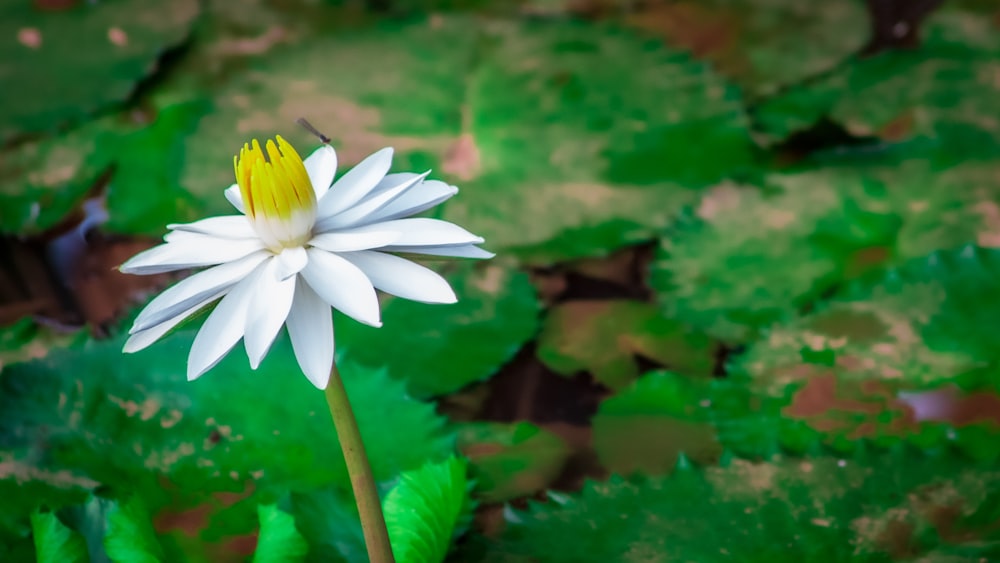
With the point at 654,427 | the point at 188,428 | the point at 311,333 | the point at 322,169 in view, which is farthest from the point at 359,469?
the point at 654,427

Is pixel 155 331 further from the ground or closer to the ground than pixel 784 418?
further from the ground

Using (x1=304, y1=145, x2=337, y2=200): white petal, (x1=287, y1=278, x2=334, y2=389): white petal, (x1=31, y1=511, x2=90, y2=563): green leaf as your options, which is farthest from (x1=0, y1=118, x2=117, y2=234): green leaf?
(x1=287, y1=278, x2=334, y2=389): white petal

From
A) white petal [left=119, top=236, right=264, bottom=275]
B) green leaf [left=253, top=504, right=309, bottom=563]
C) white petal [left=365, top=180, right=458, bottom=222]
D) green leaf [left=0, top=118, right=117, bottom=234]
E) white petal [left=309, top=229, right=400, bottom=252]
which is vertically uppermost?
green leaf [left=0, top=118, right=117, bottom=234]

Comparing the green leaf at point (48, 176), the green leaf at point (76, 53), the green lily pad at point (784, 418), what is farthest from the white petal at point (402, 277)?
the green leaf at point (76, 53)

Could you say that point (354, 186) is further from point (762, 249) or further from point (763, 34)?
point (763, 34)

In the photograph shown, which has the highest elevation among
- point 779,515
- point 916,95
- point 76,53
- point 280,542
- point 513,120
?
point 76,53

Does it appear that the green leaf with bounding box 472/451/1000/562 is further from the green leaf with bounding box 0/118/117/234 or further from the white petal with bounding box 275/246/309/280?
the green leaf with bounding box 0/118/117/234
